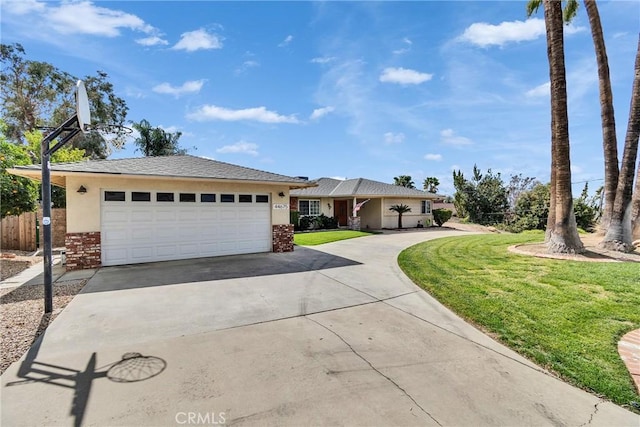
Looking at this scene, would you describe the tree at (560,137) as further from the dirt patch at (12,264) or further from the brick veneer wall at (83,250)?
the dirt patch at (12,264)

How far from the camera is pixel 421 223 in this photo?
78.7 feet

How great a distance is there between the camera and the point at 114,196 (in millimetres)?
8539

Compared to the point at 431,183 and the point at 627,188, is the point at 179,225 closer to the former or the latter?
the point at 627,188

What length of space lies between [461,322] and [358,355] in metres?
2.19

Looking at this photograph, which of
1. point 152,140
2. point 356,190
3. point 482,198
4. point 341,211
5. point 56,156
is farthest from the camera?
point 152,140

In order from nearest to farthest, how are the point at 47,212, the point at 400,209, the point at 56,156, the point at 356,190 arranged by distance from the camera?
the point at 47,212, the point at 56,156, the point at 356,190, the point at 400,209

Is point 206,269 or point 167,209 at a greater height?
point 167,209

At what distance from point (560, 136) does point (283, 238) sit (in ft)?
32.9

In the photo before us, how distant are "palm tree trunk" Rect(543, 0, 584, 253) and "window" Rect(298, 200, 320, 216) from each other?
47.7ft

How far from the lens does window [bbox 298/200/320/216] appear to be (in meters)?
21.3

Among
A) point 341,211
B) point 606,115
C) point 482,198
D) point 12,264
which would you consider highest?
point 606,115

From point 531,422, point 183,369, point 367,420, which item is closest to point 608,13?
point 531,422

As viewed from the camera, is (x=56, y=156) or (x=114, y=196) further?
(x=56, y=156)

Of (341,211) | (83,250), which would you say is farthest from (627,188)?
(83,250)
